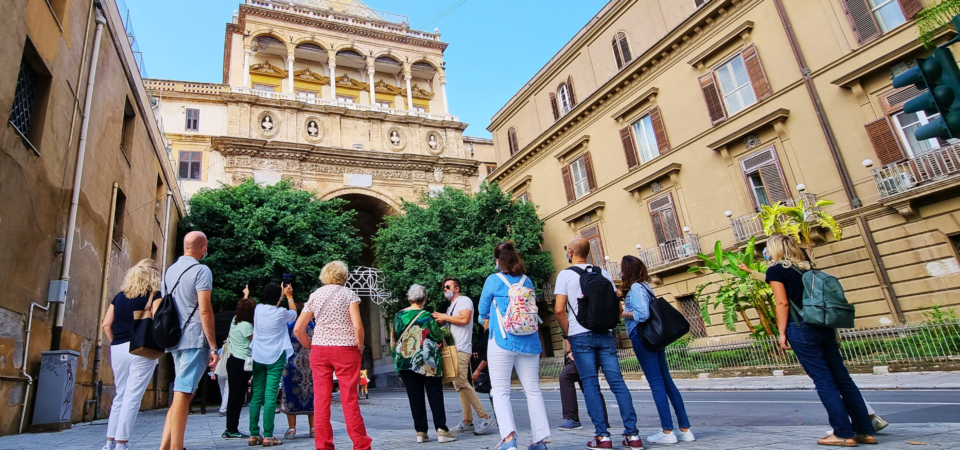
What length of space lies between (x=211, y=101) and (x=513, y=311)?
26.5 m

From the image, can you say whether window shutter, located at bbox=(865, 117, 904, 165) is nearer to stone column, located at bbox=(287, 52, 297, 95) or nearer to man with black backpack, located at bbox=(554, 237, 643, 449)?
man with black backpack, located at bbox=(554, 237, 643, 449)

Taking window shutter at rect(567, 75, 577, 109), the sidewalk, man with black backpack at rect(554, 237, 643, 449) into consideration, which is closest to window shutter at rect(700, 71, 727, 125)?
window shutter at rect(567, 75, 577, 109)

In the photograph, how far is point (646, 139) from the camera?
62.5ft

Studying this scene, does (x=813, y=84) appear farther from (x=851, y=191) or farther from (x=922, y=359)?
(x=922, y=359)

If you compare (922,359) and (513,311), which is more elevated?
(513,311)

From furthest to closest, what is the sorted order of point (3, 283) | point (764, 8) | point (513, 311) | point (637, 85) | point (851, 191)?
1. point (637, 85)
2. point (764, 8)
3. point (851, 191)
4. point (3, 283)
5. point (513, 311)

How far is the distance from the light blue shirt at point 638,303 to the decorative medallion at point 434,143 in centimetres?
2626

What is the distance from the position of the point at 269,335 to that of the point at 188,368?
1470 millimetres

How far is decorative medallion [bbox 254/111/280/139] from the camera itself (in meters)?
26.1

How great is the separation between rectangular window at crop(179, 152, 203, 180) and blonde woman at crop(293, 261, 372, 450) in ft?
77.3

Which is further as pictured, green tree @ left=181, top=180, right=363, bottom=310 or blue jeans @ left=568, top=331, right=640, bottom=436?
green tree @ left=181, top=180, right=363, bottom=310

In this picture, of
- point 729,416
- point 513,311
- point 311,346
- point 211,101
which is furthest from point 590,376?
point 211,101

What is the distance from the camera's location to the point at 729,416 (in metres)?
6.14

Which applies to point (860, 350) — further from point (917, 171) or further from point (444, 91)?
point (444, 91)
